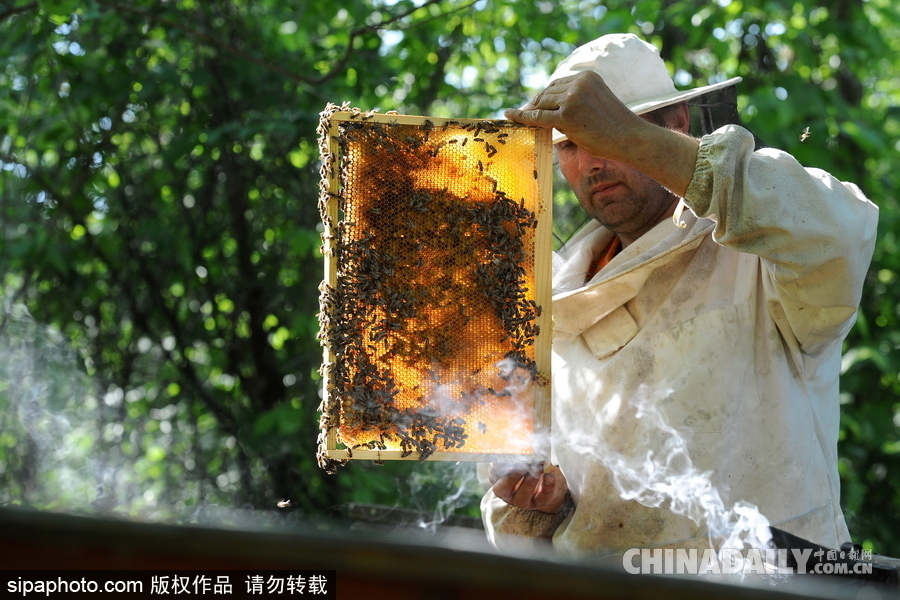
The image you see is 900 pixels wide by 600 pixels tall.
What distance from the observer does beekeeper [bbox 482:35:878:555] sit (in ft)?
5.39

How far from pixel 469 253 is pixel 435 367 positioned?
0.27 m

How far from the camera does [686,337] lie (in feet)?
6.27

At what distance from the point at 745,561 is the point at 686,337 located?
527mm

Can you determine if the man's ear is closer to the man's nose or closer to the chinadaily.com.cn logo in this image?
the man's nose

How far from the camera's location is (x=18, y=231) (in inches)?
171

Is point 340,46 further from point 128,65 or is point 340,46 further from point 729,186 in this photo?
point 729,186

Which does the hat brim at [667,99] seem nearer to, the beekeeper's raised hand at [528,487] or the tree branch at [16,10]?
the beekeeper's raised hand at [528,487]

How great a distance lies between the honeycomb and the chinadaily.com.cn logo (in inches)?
15.5

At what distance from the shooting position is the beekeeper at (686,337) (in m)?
1.64

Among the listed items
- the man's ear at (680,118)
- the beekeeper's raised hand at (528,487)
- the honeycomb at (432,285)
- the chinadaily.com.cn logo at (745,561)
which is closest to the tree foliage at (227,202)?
the man's ear at (680,118)

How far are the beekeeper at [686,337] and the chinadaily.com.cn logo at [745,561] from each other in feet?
0.12

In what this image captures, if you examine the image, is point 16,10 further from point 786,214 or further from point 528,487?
point 786,214

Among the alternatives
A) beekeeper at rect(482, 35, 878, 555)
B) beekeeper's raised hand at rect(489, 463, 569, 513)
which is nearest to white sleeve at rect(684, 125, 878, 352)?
beekeeper at rect(482, 35, 878, 555)

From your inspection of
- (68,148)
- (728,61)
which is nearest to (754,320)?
(728,61)
